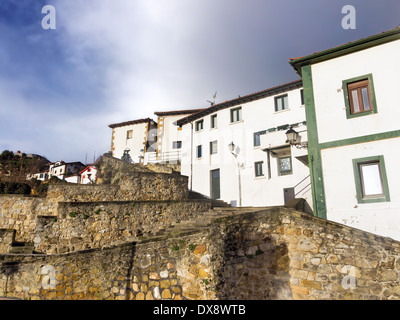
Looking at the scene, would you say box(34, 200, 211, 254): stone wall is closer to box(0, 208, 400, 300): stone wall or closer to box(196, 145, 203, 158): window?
box(0, 208, 400, 300): stone wall

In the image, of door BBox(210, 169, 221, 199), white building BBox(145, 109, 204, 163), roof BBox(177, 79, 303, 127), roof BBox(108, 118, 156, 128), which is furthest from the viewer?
roof BBox(108, 118, 156, 128)

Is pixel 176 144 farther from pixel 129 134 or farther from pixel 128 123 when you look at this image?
pixel 128 123

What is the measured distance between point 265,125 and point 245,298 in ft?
50.2

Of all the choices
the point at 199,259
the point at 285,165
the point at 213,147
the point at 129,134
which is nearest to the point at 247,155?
the point at 285,165

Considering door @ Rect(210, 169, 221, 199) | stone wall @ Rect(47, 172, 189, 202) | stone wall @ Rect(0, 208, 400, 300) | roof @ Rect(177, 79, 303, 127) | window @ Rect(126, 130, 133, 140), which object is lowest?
stone wall @ Rect(0, 208, 400, 300)

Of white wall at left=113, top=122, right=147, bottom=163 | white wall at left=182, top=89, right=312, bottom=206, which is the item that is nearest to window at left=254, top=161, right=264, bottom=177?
white wall at left=182, top=89, right=312, bottom=206

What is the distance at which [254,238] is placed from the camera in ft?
21.0

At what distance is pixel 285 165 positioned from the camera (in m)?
18.0

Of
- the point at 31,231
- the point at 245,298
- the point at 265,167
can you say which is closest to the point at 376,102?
the point at 245,298

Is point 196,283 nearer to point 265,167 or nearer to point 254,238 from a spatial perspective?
point 254,238

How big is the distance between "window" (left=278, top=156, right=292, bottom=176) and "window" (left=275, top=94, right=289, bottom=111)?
370 centimetres

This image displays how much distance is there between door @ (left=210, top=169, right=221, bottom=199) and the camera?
72.0 feet

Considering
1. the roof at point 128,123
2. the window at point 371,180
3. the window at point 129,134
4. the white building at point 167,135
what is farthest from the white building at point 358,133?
the window at point 129,134

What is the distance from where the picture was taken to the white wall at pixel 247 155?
58.7 ft
